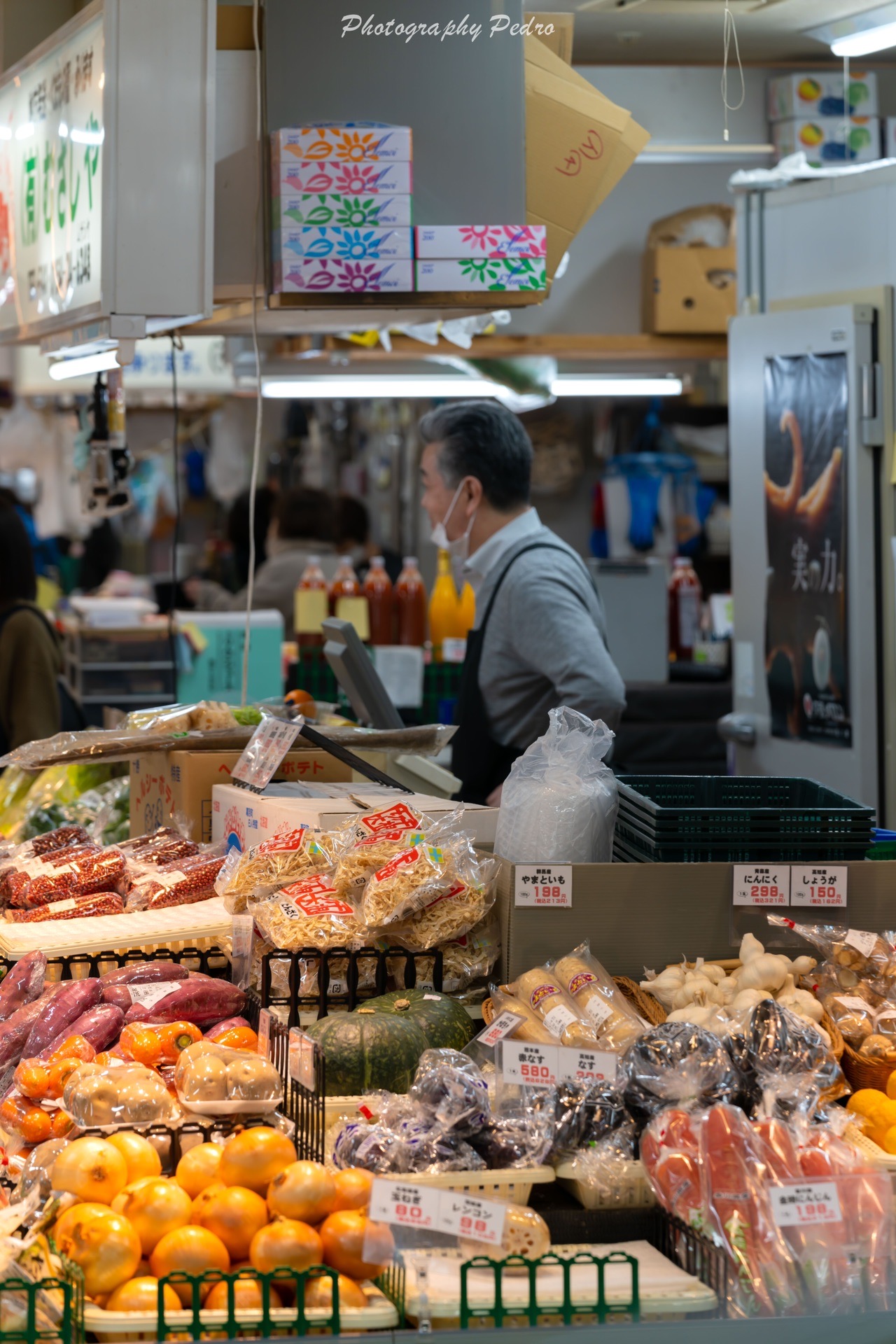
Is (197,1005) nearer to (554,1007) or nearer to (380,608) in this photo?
(554,1007)

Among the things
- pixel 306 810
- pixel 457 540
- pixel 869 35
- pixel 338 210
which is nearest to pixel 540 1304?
pixel 306 810

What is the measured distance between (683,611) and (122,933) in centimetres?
505

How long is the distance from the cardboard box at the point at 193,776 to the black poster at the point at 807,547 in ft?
5.67

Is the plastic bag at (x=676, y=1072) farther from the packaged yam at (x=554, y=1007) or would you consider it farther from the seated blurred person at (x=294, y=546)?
the seated blurred person at (x=294, y=546)

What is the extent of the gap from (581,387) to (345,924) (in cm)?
526

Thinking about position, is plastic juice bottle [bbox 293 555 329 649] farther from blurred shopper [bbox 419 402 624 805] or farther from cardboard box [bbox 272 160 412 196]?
cardboard box [bbox 272 160 412 196]

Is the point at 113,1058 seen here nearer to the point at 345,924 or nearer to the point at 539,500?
the point at 345,924

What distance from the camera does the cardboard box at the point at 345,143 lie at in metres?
3.31

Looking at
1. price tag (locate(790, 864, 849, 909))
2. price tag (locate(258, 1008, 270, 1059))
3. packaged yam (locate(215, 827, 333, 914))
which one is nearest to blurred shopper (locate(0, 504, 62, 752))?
packaged yam (locate(215, 827, 333, 914))

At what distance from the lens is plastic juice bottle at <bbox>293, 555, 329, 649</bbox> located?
21.0 feet

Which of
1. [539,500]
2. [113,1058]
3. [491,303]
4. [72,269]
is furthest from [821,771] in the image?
[539,500]

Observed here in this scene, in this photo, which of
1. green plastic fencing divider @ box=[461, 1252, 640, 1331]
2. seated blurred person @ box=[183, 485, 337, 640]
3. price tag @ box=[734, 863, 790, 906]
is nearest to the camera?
green plastic fencing divider @ box=[461, 1252, 640, 1331]

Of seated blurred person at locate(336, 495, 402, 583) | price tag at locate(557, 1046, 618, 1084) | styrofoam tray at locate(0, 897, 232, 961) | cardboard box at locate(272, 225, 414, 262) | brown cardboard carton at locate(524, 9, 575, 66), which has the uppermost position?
→ brown cardboard carton at locate(524, 9, 575, 66)

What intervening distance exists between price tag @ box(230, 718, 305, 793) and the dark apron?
3.12ft
